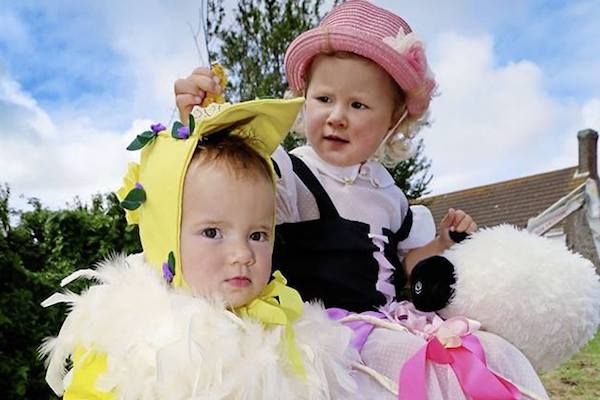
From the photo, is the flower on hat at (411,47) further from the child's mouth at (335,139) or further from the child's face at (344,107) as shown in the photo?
the child's mouth at (335,139)

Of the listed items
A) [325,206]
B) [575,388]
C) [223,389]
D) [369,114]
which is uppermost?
[369,114]

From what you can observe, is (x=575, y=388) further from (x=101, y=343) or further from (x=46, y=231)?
(x=101, y=343)

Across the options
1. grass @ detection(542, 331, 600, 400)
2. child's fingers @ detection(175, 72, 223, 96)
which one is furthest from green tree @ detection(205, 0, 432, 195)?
child's fingers @ detection(175, 72, 223, 96)

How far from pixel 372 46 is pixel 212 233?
674 millimetres

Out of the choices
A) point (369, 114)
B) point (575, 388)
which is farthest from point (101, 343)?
point (575, 388)

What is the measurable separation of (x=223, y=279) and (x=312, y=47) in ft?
2.34

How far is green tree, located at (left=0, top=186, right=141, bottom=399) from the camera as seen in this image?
294cm

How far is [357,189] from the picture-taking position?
188 centimetres

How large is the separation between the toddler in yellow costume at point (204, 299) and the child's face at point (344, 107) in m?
0.29

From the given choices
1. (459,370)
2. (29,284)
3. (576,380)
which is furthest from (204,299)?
(576,380)

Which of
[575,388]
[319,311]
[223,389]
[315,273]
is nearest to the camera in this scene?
[223,389]

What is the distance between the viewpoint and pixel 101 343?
4.47 ft

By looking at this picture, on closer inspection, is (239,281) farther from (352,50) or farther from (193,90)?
(352,50)

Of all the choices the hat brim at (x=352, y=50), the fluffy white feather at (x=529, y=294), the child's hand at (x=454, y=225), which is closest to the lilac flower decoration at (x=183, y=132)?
the hat brim at (x=352, y=50)
